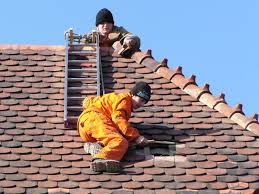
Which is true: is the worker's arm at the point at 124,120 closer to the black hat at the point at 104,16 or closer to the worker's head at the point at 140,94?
the worker's head at the point at 140,94

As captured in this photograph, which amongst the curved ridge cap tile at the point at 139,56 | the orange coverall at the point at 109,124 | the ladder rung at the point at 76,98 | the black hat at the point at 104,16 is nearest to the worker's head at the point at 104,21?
the black hat at the point at 104,16

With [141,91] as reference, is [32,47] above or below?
above

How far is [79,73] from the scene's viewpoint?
26859mm

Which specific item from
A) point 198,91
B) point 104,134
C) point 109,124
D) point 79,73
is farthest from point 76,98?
point 198,91

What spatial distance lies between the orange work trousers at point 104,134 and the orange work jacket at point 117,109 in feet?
0.23

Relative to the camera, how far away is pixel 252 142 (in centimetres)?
2530

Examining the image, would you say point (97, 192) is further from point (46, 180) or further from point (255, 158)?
point (255, 158)

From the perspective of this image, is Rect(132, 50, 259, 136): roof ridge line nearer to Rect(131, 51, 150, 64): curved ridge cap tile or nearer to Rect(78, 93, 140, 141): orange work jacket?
Rect(131, 51, 150, 64): curved ridge cap tile

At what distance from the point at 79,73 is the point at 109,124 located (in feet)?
7.29

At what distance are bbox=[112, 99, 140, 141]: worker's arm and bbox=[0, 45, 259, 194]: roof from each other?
0.35m

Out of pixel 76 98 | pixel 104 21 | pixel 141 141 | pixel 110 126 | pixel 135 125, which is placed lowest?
pixel 141 141

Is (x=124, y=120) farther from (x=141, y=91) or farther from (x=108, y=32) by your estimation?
(x=108, y=32)

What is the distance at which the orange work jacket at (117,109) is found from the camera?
81.4ft

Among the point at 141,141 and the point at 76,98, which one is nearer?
the point at 141,141
